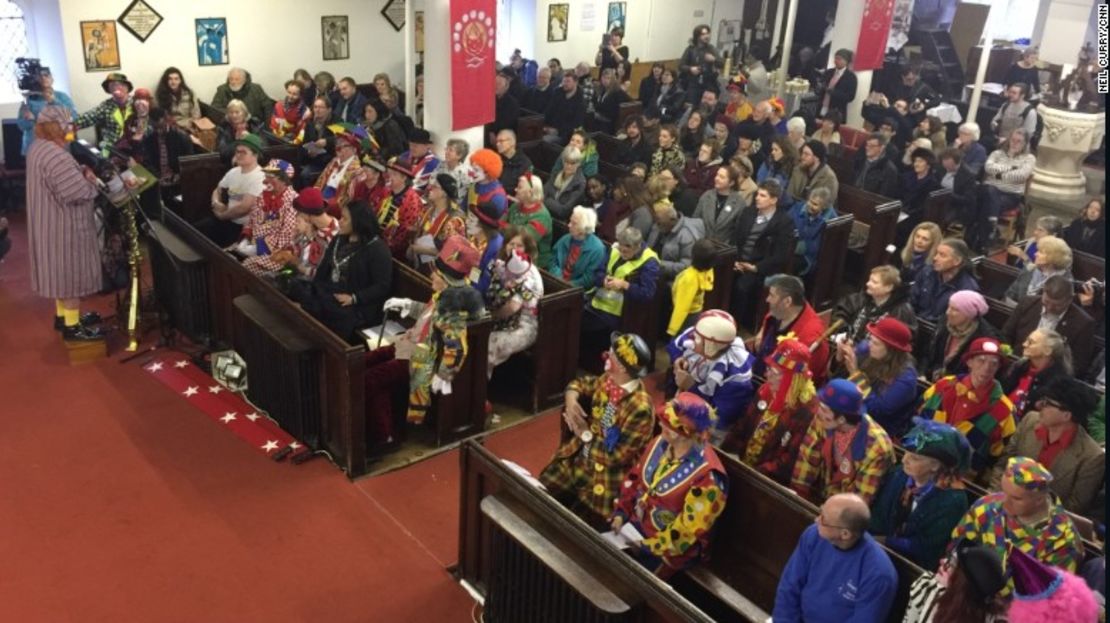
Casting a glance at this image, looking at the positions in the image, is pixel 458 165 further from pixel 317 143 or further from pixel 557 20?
pixel 557 20

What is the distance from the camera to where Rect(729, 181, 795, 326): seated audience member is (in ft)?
28.2

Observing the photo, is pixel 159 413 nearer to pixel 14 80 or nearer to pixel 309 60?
pixel 14 80

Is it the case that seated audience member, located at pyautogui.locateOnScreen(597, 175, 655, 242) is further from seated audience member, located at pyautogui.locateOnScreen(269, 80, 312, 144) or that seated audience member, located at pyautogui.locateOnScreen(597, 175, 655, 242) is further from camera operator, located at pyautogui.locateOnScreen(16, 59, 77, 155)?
camera operator, located at pyautogui.locateOnScreen(16, 59, 77, 155)

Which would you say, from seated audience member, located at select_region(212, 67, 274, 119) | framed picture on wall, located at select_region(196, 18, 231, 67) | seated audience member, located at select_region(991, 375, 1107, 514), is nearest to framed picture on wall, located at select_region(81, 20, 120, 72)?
framed picture on wall, located at select_region(196, 18, 231, 67)

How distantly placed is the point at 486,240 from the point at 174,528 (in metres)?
2.76

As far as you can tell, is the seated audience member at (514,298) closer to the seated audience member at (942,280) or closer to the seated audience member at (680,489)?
the seated audience member at (680,489)

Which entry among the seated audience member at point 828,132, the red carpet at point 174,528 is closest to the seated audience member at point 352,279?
A: the red carpet at point 174,528

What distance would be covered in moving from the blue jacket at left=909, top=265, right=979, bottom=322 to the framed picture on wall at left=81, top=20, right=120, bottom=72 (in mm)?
9968

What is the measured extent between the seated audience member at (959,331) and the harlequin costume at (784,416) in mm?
1348

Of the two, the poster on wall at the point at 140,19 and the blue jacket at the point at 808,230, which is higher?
the poster on wall at the point at 140,19

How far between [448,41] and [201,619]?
6198mm

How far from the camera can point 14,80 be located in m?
12.2

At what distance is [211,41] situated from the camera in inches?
525

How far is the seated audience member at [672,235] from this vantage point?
27.2 feet
